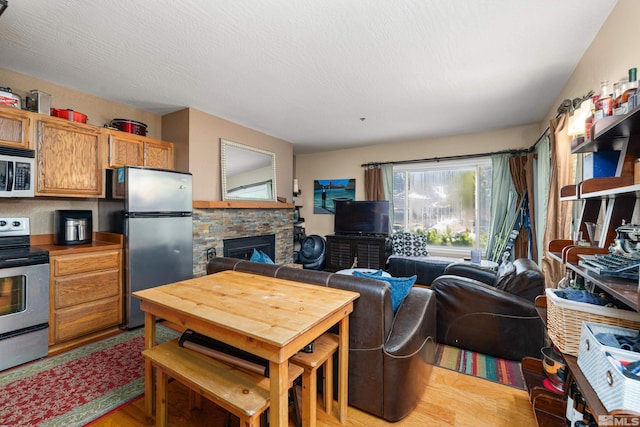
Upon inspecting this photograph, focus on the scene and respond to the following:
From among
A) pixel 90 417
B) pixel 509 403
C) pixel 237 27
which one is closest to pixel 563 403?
pixel 509 403

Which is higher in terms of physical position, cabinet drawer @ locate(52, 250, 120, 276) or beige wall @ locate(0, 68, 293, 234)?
beige wall @ locate(0, 68, 293, 234)

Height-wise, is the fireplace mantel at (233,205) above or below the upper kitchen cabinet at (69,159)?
below

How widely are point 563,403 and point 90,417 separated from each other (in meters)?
2.78

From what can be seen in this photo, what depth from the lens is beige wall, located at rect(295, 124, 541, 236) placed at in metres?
4.36

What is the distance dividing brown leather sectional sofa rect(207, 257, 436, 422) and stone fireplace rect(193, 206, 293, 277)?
230 centimetres

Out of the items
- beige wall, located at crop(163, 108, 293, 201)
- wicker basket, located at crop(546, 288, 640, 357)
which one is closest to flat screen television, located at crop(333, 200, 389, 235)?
beige wall, located at crop(163, 108, 293, 201)

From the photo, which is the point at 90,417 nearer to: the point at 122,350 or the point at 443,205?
the point at 122,350

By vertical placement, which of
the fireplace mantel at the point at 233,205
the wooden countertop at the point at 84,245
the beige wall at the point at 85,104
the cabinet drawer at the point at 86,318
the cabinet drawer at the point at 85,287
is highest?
the beige wall at the point at 85,104

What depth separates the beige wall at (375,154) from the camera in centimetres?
436

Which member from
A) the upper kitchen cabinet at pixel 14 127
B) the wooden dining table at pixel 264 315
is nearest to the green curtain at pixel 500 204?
the wooden dining table at pixel 264 315

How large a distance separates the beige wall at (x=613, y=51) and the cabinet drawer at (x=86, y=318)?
439 centimetres

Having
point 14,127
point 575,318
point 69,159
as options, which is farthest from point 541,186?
point 14,127

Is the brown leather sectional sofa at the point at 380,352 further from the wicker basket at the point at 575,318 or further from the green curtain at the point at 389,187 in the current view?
the green curtain at the point at 389,187

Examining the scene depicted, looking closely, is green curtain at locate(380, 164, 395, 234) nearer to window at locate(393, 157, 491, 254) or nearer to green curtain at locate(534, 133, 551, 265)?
window at locate(393, 157, 491, 254)
